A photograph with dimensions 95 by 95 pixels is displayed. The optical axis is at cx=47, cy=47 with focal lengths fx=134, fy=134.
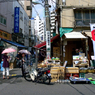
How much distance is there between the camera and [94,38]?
7.31m

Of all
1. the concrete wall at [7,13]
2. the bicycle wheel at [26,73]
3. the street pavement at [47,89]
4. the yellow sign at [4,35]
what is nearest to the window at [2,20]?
the concrete wall at [7,13]

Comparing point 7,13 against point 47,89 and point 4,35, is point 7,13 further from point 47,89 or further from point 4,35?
point 47,89

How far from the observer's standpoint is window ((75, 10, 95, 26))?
1506 centimetres

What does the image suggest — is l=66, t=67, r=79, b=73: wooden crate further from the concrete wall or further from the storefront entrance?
the concrete wall

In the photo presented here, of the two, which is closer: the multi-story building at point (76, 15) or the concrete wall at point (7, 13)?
the multi-story building at point (76, 15)

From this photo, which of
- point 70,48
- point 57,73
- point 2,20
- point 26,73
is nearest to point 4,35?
point 2,20

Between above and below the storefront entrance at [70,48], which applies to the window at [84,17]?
above

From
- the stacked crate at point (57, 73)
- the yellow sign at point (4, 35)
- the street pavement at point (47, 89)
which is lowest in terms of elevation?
the street pavement at point (47, 89)

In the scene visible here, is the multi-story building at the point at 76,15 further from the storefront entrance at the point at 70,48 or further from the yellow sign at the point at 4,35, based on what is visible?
the yellow sign at the point at 4,35

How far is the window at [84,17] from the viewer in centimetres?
1506

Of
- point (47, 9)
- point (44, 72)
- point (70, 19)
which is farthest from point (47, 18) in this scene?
point (44, 72)

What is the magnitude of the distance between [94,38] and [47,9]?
22.6 ft

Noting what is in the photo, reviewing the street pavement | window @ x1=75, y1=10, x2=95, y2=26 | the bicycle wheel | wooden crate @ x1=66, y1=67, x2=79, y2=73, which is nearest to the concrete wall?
window @ x1=75, y1=10, x2=95, y2=26

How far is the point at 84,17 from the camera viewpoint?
15211 mm
